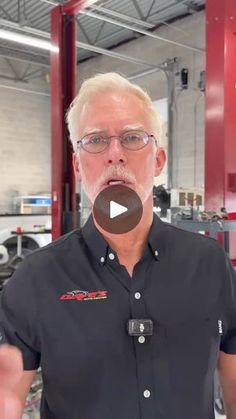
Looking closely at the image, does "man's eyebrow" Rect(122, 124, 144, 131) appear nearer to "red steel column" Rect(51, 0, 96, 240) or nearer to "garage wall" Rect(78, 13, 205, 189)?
"red steel column" Rect(51, 0, 96, 240)

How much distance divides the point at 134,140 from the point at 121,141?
38mm

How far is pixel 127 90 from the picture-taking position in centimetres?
135

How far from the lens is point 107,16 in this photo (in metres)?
8.79

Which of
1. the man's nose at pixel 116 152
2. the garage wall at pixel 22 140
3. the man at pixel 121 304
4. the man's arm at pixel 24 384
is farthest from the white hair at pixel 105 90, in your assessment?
the garage wall at pixel 22 140

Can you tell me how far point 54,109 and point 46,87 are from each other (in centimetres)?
888

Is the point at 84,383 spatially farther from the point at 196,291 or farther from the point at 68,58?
the point at 68,58

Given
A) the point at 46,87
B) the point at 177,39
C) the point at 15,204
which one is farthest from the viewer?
the point at 46,87

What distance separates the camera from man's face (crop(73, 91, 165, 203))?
4.14ft

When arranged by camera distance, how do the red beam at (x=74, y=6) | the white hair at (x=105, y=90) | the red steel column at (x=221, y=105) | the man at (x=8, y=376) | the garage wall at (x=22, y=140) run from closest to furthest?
the man at (x=8, y=376) → the white hair at (x=105, y=90) → the red steel column at (x=221, y=105) → the red beam at (x=74, y=6) → the garage wall at (x=22, y=140)

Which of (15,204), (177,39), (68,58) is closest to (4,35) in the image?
(68,58)

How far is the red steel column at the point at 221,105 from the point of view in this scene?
10.8ft

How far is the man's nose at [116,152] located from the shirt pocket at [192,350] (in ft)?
1.53

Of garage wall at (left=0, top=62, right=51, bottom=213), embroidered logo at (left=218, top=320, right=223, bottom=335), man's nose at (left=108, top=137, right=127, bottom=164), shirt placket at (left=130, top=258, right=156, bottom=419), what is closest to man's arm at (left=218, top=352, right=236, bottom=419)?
embroidered logo at (left=218, top=320, right=223, bottom=335)

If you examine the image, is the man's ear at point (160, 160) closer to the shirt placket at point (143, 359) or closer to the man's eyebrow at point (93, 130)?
the man's eyebrow at point (93, 130)
